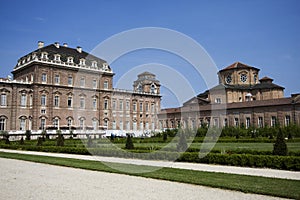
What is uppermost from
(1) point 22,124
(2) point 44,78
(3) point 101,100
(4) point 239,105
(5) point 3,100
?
(2) point 44,78

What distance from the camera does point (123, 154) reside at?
16.4 meters

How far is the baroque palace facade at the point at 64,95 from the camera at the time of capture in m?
37.8

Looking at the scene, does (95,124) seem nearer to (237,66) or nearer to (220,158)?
(237,66)

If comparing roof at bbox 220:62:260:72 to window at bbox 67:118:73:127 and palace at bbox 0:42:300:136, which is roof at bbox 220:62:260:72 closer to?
palace at bbox 0:42:300:136

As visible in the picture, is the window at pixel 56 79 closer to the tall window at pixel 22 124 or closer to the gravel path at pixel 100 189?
the tall window at pixel 22 124

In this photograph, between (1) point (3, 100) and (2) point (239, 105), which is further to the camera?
(2) point (239, 105)

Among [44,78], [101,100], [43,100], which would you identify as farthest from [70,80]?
[101,100]

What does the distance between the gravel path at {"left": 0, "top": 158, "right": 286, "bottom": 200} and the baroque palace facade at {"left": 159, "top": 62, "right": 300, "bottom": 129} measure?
36209 millimetres

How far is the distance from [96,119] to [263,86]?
30.3m

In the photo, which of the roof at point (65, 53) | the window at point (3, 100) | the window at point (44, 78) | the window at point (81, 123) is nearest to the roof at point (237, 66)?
the roof at point (65, 53)

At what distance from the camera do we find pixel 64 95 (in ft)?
137

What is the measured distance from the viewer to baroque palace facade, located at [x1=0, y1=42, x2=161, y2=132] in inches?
1490

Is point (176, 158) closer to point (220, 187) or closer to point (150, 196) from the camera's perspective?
point (220, 187)

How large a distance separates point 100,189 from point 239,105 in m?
42.2
